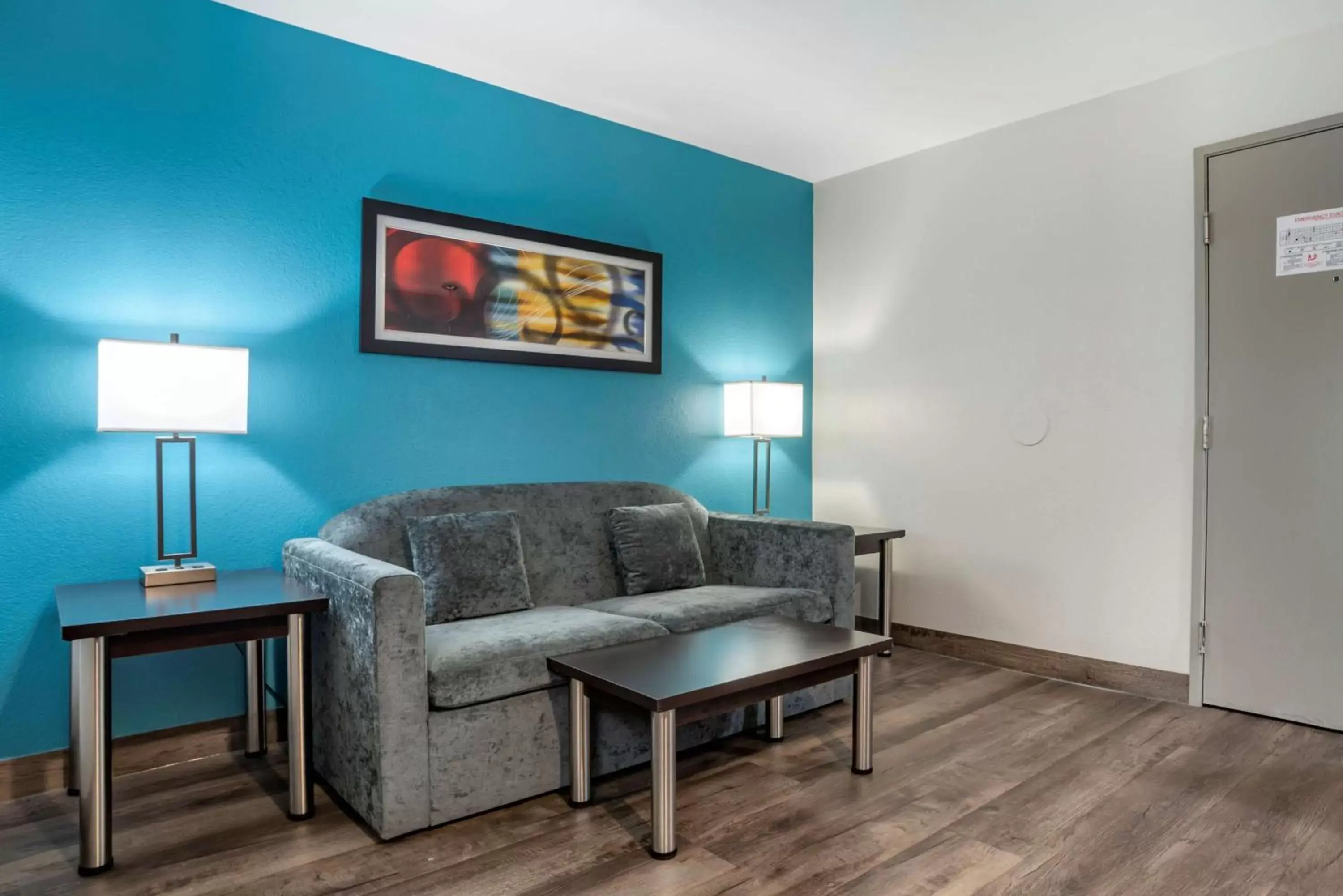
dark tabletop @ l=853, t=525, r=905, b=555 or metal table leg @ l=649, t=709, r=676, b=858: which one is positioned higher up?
dark tabletop @ l=853, t=525, r=905, b=555

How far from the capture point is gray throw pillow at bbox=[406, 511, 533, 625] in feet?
8.68

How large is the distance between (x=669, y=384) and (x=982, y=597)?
1.78m

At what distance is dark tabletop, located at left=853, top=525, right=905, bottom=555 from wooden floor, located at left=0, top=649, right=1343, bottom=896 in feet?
3.24

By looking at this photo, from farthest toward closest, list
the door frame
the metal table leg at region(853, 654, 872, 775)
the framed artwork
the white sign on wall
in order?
the door frame, the framed artwork, the white sign on wall, the metal table leg at region(853, 654, 872, 775)

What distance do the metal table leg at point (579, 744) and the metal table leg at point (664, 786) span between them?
1.13 ft

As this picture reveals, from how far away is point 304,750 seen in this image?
2.16 meters

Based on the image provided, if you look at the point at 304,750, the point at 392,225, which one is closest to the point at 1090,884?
the point at 304,750

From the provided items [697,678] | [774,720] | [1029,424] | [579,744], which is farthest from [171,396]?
[1029,424]

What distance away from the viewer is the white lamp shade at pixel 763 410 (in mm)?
3836

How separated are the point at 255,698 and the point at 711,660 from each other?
→ 4.91ft

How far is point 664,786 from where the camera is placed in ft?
6.40

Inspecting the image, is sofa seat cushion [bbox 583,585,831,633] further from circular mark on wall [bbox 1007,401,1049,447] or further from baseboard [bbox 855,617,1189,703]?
circular mark on wall [bbox 1007,401,1049,447]

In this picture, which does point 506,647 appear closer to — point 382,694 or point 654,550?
point 382,694

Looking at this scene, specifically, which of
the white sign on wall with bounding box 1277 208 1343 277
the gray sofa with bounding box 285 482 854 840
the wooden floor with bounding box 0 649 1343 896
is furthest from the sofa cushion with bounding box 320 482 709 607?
the white sign on wall with bounding box 1277 208 1343 277
